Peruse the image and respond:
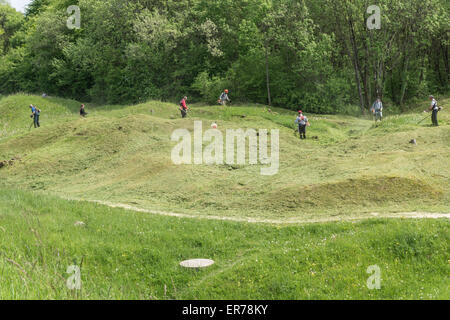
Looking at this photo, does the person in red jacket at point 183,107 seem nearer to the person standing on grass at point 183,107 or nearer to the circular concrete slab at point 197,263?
the person standing on grass at point 183,107

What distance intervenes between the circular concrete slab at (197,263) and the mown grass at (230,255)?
146mm

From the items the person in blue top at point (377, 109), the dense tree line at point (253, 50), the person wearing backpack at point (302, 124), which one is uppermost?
the dense tree line at point (253, 50)

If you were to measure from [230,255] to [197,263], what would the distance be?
1.08 m

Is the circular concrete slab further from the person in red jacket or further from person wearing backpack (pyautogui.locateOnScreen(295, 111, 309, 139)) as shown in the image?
the person in red jacket

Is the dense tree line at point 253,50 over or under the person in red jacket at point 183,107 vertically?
over

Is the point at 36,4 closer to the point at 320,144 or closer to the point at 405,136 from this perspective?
the point at 320,144

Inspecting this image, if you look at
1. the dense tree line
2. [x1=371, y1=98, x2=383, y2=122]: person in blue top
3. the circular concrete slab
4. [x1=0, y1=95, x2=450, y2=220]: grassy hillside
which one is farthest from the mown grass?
the dense tree line

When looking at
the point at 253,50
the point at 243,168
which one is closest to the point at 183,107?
the point at 253,50

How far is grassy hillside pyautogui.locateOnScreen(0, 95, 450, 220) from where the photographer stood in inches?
603

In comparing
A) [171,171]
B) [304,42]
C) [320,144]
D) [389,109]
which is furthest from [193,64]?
[171,171]

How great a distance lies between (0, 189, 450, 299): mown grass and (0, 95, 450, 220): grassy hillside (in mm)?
2319

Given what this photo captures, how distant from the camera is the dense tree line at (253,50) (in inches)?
1553

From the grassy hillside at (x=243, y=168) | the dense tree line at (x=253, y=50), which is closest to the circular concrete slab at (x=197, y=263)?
the grassy hillside at (x=243, y=168)
